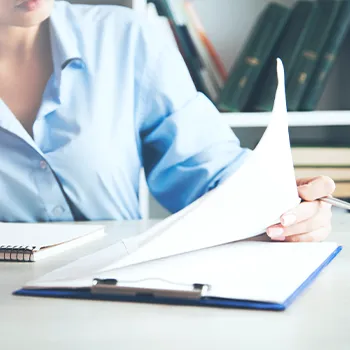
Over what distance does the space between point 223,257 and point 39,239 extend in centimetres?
29

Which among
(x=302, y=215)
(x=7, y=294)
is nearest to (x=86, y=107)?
(x=302, y=215)

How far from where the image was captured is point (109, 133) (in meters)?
1.27

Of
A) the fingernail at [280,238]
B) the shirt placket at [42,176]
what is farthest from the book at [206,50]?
the fingernail at [280,238]

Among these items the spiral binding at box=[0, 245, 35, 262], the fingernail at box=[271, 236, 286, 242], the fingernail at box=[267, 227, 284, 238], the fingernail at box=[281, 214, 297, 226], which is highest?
the fingernail at box=[281, 214, 297, 226]

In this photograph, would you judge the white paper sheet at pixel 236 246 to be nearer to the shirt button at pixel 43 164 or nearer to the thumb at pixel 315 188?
the thumb at pixel 315 188

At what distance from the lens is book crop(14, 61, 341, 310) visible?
23.6 inches

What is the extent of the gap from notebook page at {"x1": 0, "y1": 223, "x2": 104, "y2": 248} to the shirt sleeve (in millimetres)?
291

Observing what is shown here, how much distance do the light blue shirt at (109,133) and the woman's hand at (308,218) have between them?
32 centimetres

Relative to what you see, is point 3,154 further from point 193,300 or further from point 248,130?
point 248,130

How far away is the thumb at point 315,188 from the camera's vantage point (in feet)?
2.98

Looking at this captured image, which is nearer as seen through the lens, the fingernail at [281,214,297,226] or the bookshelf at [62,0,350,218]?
the fingernail at [281,214,297,226]

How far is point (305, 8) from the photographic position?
74.1 inches

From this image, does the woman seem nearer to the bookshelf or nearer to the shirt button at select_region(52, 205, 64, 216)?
the shirt button at select_region(52, 205, 64, 216)

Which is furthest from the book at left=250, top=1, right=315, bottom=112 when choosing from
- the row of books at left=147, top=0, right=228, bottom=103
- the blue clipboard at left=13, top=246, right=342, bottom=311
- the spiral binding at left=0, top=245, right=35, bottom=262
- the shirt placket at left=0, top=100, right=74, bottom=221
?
the blue clipboard at left=13, top=246, right=342, bottom=311
